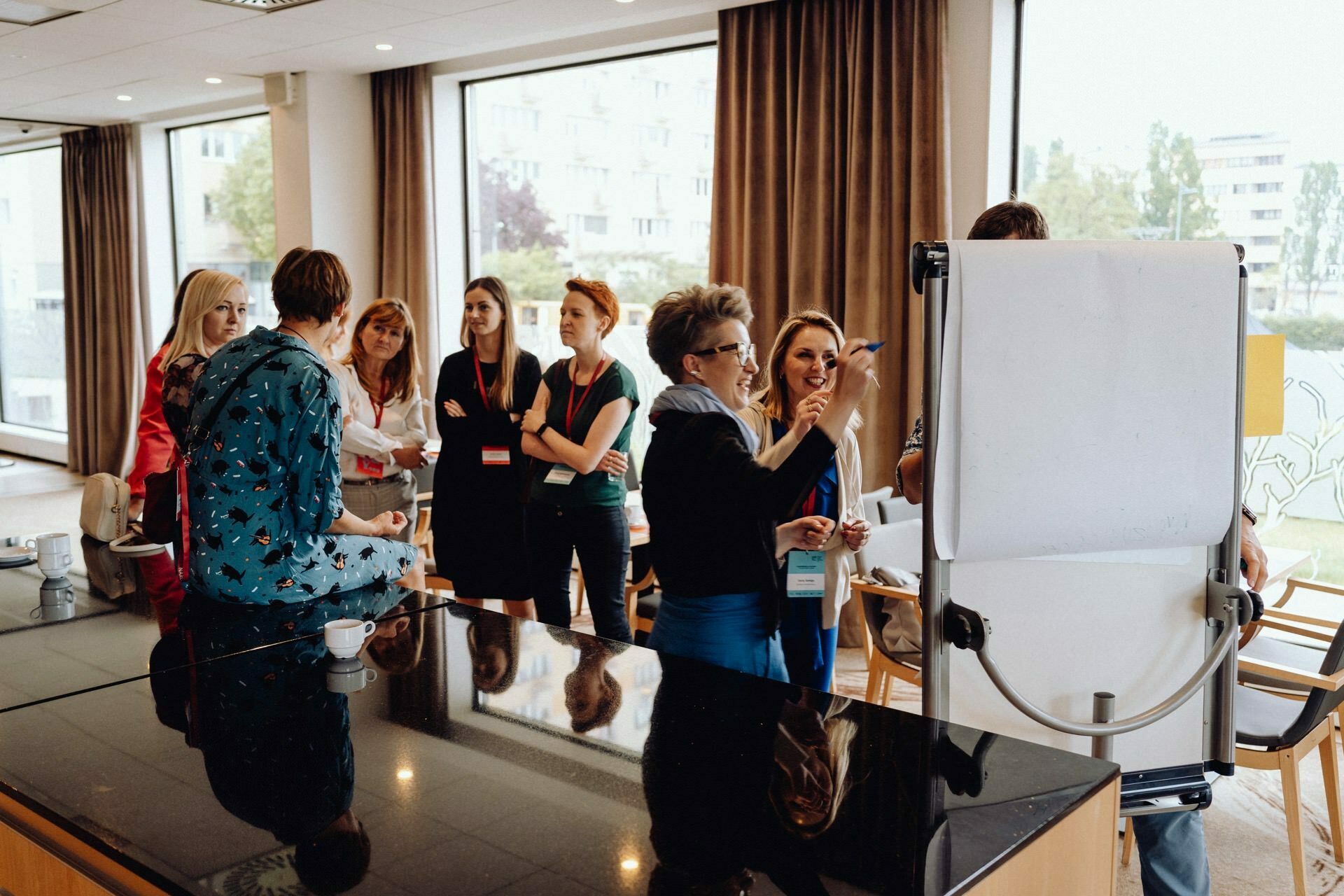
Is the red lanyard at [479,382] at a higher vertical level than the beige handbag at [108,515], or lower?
higher

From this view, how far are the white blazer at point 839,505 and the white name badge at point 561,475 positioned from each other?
3.00ft

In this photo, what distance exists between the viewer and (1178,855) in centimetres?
200

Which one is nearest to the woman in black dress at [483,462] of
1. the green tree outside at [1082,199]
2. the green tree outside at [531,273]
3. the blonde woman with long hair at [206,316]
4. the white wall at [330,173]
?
the blonde woman with long hair at [206,316]

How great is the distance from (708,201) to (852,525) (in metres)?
3.37

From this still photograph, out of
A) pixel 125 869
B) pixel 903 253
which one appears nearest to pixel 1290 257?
pixel 903 253

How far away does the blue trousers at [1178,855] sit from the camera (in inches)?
78.7

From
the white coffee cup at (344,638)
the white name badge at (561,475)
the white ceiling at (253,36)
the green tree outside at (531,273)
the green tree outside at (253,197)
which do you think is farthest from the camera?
the green tree outside at (253,197)

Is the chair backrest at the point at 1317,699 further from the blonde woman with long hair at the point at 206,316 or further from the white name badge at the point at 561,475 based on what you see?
the blonde woman with long hair at the point at 206,316

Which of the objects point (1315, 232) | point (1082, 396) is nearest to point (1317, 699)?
point (1082, 396)

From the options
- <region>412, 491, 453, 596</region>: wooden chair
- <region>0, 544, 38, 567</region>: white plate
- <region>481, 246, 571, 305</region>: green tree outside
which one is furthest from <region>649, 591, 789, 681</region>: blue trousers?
<region>481, 246, 571, 305</region>: green tree outside

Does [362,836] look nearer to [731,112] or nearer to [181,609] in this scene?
[181,609]

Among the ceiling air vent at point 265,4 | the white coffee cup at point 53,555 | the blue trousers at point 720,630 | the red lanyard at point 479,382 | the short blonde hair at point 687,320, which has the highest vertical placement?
the ceiling air vent at point 265,4

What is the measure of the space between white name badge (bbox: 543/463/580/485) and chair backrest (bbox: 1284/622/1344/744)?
2.06m

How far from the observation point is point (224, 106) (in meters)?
7.86
